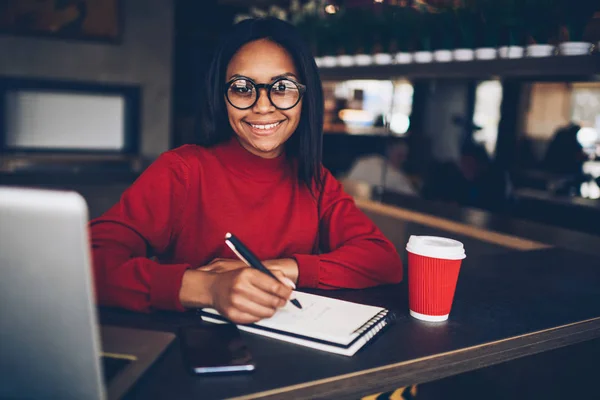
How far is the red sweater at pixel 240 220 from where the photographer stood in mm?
1062

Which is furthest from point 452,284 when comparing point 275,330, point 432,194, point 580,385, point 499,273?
point 432,194

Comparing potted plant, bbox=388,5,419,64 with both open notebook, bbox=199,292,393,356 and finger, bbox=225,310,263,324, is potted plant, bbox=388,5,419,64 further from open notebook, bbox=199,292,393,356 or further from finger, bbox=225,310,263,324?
finger, bbox=225,310,263,324

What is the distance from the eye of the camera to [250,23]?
122cm

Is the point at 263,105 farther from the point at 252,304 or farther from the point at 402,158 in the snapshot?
the point at 402,158

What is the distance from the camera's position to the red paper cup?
89 cm

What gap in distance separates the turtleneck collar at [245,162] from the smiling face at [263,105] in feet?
0.11

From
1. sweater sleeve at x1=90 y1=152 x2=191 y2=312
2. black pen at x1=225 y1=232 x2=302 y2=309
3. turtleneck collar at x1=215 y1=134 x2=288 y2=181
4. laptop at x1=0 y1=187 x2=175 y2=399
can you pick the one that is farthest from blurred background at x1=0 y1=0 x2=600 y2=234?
→ laptop at x1=0 y1=187 x2=175 y2=399

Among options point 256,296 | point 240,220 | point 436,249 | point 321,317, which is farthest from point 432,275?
point 240,220

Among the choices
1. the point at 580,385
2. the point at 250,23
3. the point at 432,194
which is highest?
the point at 250,23

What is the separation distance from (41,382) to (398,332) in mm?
522

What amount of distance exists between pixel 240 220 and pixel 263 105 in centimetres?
26

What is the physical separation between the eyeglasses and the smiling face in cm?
1

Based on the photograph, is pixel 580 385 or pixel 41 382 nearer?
pixel 41 382

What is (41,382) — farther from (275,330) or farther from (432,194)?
(432,194)
